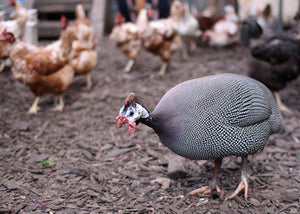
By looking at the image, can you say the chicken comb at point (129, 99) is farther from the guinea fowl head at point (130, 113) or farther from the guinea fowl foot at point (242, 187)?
the guinea fowl foot at point (242, 187)

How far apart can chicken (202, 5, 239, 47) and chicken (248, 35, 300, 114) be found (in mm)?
3304

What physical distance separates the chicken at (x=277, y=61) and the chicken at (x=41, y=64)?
2709 millimetres

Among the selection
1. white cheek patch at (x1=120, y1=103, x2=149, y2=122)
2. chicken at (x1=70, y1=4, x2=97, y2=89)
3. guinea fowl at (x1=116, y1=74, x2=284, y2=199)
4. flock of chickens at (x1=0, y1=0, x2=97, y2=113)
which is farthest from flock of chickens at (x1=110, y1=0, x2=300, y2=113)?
white cheek patch at (x1=120, y1=103, x2=149, y2=122)

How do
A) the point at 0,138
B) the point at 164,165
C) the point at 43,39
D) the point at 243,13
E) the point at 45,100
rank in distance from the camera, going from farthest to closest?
1. the point at 243,13
2. the point at 43,39
3. the point at 45,100
4. the point at 0,138
5. the point at 164,165

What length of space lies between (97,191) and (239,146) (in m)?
1.30

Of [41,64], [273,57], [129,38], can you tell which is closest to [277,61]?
[273,57]

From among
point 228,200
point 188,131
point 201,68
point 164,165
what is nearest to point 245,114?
point 188,131

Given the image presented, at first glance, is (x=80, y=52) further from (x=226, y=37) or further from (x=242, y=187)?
(x=226, y=37)

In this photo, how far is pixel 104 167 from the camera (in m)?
3.36

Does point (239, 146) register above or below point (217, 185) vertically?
above

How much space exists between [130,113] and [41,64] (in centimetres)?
248

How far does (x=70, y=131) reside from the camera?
13.6 ft

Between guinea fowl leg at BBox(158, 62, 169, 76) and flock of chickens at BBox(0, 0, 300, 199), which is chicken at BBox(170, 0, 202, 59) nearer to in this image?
flock of chickens at BBox(0, 0, 300, 199)

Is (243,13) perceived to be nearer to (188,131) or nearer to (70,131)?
(70,131)
